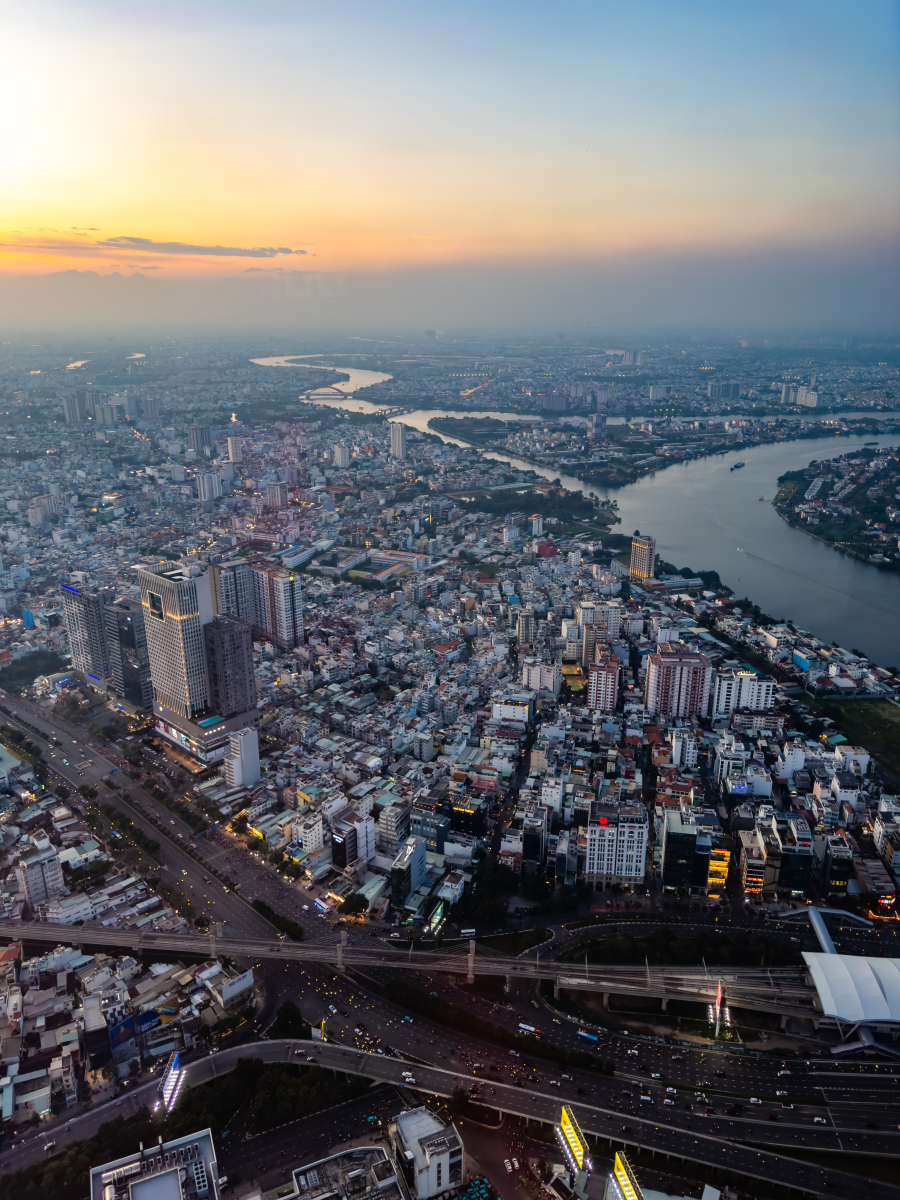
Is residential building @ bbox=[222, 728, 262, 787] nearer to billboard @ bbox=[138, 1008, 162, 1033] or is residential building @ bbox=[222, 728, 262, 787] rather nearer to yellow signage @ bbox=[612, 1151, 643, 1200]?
billboard @ bbox=[138, 1008, 162, 1033]

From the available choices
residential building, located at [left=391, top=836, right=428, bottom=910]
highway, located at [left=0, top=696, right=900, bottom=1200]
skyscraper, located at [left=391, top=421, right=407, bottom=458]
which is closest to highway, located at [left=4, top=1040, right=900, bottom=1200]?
highway, located at [left=0, top=696, right=900, bottom=1200]

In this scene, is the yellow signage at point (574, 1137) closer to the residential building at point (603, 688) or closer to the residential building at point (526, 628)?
the residential building at point (603, 688)

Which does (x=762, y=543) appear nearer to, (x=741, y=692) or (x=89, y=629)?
(x=741, y=692)

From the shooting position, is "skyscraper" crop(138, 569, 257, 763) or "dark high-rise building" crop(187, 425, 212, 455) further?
"dark high-rise building" crop(187, 425, 212, 455)

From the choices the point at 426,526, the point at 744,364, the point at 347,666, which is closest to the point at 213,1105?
the point at 347,666

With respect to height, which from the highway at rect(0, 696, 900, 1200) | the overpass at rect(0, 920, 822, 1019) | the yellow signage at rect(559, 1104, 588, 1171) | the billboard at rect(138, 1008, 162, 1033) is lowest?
the highway at rect(0, 696, 900, 1200)

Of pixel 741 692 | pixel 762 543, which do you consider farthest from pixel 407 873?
pixel 762 543
